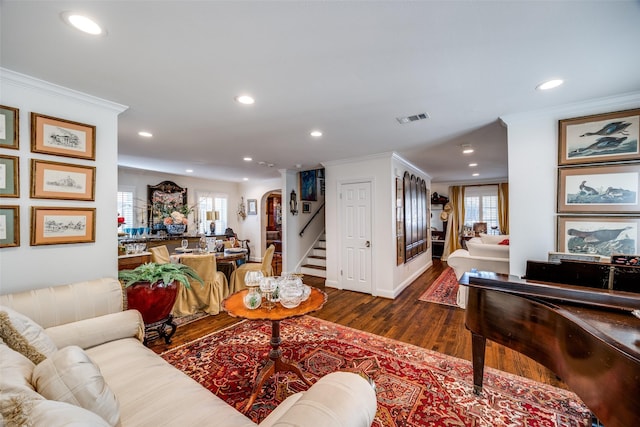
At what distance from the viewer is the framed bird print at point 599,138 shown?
2266mm

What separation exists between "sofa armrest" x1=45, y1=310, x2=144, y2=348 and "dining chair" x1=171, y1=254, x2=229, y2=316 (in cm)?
157

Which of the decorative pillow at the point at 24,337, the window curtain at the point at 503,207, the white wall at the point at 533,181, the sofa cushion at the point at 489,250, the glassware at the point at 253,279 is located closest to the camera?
the decorative pillow at the point at 24,337

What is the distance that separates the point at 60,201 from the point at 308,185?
4.61 meters

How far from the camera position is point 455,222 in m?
8.21

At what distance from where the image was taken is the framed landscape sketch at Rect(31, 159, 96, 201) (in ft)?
6.72

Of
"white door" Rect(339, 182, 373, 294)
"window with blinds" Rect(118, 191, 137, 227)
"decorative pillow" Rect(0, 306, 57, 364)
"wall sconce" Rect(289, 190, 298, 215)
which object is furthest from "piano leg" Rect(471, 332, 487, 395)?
"window with blinds" Rect(118, 191, 137, 227)

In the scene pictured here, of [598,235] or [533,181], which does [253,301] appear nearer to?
[533,181]

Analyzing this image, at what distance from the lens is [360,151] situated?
4.22 meters

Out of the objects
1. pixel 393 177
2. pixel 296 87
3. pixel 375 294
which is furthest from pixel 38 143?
pixel 375 294

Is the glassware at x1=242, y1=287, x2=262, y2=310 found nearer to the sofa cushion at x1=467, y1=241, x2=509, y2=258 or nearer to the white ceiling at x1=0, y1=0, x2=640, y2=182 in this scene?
the white ceiling at x1=0, y1=0, x2=640, y2=182

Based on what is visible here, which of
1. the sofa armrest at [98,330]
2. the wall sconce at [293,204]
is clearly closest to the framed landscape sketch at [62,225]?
the sofa armrest at [98,330]

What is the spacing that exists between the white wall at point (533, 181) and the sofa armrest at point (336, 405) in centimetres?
262

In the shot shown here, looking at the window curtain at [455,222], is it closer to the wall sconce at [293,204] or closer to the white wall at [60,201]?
the wall sconce at [293,204]

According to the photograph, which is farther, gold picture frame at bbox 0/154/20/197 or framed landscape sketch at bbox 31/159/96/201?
framed landscape sketch at bbox 31/159/96/201
